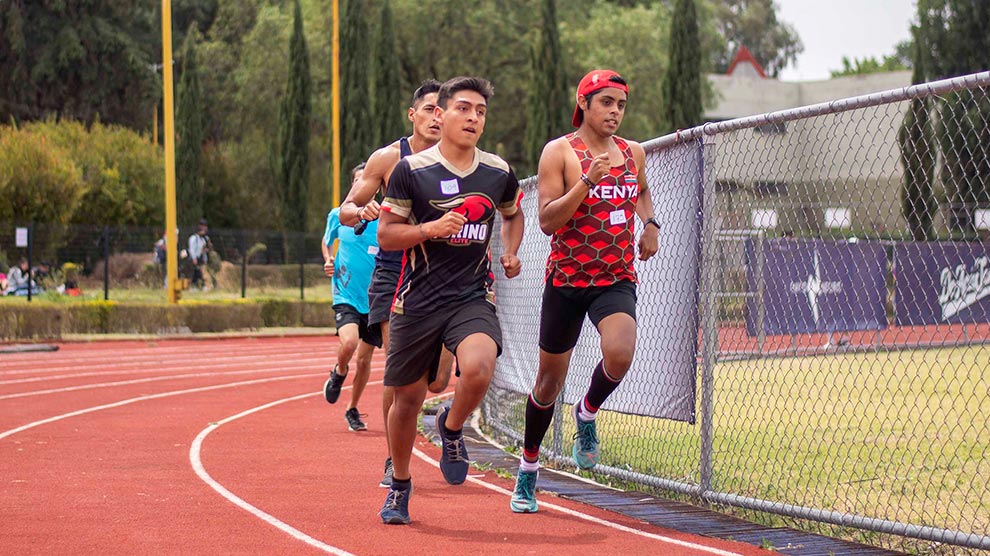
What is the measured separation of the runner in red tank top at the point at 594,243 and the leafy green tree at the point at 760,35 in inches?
3342

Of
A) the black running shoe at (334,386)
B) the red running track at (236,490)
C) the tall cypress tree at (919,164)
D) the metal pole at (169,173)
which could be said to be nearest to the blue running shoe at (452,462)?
the red running track at (236,490)

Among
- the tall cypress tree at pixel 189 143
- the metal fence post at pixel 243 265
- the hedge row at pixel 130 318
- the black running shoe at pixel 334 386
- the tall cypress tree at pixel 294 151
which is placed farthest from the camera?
the tall cypress tree at pixel 189 143

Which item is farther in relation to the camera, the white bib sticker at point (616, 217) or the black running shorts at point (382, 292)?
the black running shorts at point (382, 292)

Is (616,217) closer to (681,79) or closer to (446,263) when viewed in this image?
(446,263)

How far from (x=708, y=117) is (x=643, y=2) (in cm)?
602

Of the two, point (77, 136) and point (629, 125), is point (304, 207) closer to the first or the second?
point (77, 136)

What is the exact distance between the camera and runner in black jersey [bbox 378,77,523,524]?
6.27 metres


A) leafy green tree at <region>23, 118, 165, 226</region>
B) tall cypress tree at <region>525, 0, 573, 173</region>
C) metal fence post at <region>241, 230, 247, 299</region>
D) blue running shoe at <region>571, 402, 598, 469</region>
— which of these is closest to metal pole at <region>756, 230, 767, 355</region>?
blue running shoe at <region>571, 402, 598, 469</region>

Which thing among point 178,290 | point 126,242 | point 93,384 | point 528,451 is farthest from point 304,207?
point 528,451

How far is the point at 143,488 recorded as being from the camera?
7781mm

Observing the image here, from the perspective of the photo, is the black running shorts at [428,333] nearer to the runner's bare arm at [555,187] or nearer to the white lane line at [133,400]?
the runner's bare arm at [555,187]

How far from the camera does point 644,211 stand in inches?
274

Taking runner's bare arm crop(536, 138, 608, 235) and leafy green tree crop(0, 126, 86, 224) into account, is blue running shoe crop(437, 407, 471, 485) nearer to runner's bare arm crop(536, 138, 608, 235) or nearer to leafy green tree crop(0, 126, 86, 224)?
runner's bare arm crop(536, 138, 608, 235)

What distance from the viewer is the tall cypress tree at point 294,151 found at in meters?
45.7
